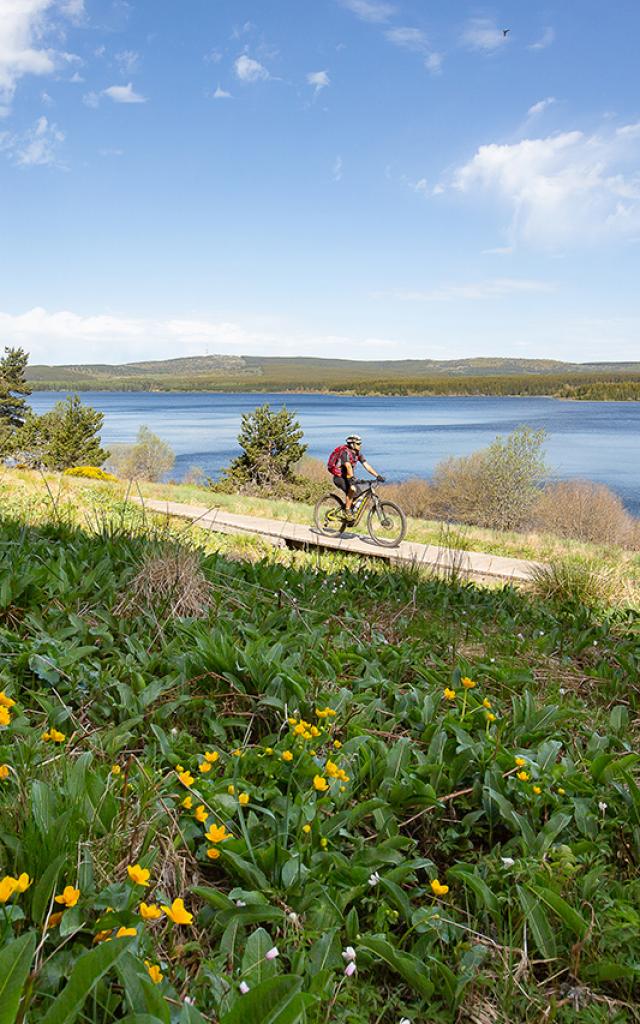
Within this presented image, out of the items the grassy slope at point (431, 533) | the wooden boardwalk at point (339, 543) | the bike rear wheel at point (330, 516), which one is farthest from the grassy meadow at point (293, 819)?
the bike rear wheel at point (330, 516)

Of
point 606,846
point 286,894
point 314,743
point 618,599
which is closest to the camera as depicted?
point 286,894

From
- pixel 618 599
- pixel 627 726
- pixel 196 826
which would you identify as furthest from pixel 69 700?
pixel 618 599

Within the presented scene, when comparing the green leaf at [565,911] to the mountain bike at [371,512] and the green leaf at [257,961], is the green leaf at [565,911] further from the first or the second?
the mountain bike at [371,512]

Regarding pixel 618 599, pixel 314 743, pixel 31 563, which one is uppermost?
pixel 31 563

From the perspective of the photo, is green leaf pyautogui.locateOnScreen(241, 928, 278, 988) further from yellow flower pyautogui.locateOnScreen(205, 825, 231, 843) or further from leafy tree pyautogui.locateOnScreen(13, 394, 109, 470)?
leafy tree pyautogui.locateOnScreen(13, 394, 109, 470)

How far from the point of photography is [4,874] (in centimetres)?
142

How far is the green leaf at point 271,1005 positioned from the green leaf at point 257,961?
13 centimetres

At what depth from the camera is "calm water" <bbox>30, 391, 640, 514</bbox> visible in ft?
216

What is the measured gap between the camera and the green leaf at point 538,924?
5.00 ft

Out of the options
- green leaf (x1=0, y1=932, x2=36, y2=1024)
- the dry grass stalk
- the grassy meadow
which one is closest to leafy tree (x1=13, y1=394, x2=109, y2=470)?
the dry grass stalk

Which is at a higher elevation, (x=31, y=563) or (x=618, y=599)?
(x=31, y=563)

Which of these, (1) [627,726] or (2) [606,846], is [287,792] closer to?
(2) [606,846]

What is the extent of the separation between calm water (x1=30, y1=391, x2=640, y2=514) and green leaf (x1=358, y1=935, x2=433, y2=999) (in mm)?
45810

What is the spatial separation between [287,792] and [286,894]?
13.4 inches
